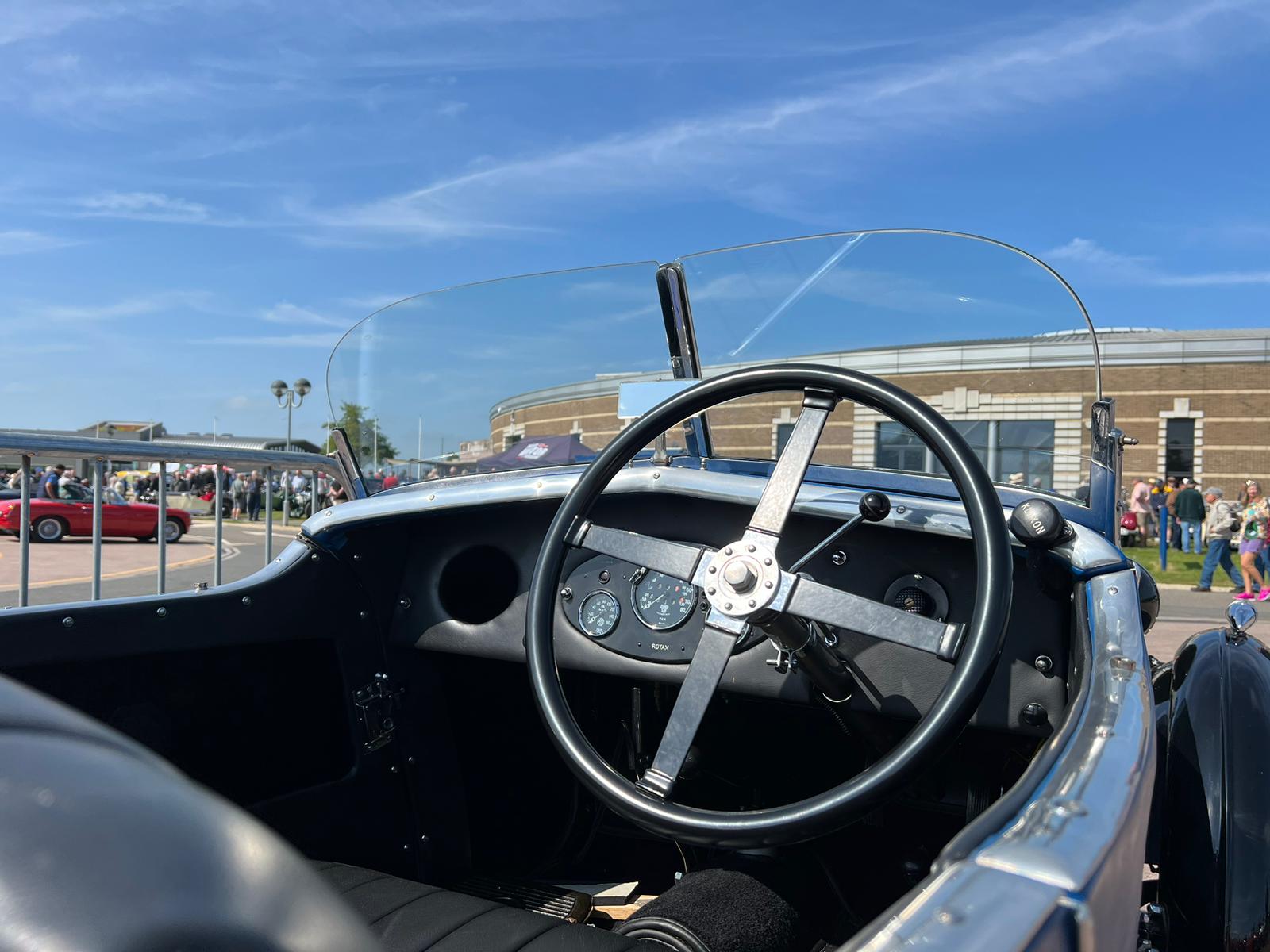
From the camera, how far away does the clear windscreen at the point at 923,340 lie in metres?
2.28

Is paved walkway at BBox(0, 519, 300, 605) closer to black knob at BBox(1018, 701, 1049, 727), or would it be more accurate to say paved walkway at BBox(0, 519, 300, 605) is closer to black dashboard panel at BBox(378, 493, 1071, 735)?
black dashboard panel at BBox(378, 493, 1071, 735)

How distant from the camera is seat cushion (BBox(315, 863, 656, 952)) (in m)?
1.56

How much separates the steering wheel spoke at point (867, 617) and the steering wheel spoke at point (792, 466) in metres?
0.12

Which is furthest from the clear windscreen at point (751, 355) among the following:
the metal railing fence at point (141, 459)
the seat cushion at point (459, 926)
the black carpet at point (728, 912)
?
the seat cushion at point (459, 926)

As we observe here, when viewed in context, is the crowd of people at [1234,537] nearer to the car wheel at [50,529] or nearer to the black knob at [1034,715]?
the black knob at [1034,715]

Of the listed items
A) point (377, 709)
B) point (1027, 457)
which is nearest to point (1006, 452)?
point (1027, 457)

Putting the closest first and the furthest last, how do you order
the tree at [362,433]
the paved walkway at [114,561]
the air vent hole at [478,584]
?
the air vent hole at [478,584], the tree at [362,433], the paved walkway at [114,561]

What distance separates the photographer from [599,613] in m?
2.24

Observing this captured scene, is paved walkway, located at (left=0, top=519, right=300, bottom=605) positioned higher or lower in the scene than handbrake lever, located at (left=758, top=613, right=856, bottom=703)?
lower

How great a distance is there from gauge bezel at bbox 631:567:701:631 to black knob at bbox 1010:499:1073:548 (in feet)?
2.22

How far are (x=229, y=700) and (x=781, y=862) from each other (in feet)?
4.19

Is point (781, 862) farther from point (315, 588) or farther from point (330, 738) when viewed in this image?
point (315, 588)

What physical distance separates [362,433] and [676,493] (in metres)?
1.25

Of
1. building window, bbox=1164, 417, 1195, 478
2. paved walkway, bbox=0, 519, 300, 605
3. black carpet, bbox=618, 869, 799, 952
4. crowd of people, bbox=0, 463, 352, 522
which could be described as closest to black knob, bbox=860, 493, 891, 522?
black carpet, bbox=618, 869, 799, 952
